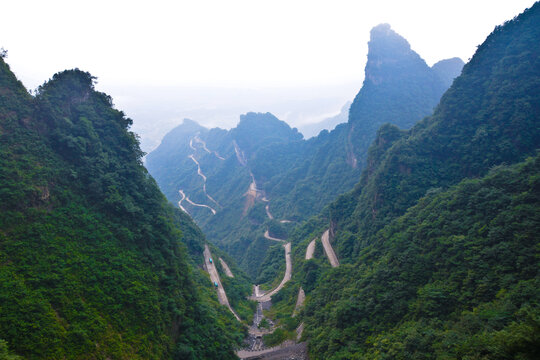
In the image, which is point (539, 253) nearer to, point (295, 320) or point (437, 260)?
point (437, 260)

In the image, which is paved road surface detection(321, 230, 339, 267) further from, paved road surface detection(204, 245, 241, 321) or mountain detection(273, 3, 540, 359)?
paved road surface detection(204, 245, 241, 321)

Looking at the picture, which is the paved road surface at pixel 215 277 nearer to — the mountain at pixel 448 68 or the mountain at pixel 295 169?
the mountain at pixel 295 169

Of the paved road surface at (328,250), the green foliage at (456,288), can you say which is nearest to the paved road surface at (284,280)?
the paved road surface at (328,250)

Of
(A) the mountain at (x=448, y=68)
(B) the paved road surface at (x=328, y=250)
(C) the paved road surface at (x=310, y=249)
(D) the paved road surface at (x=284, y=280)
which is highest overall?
(A) the mountain at (x=448, y=68)

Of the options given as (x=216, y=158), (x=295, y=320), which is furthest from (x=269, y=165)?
(x=295, y=320)

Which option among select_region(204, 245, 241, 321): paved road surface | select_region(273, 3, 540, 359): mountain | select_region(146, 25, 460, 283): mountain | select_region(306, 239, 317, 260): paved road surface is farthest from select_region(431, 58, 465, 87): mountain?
select_region(204, 245, 241, 321): paved road surface

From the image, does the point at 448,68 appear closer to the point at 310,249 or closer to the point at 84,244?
the point at 310,249

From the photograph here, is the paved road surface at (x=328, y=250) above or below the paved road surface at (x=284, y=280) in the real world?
above
